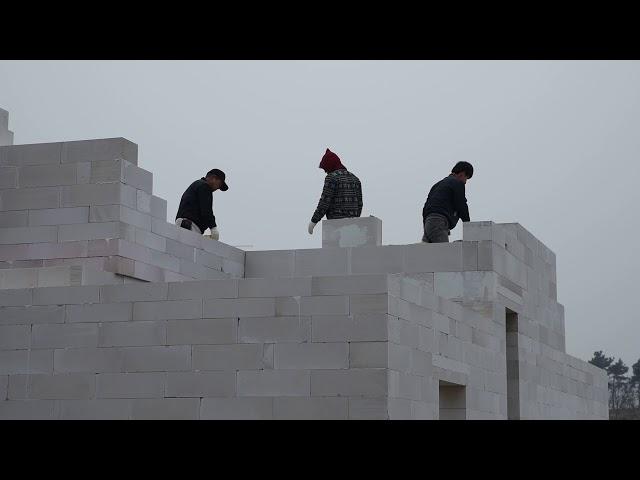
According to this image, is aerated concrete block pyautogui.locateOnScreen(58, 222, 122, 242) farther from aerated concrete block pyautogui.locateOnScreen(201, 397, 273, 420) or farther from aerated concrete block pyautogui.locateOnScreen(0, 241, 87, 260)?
aerated concrete block pyautogui.locateOnScreen(201, 397, 273, 420)

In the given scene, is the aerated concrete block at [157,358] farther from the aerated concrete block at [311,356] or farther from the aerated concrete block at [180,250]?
the aerated concrete block at [180,250]

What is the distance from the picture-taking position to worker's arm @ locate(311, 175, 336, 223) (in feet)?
61.0

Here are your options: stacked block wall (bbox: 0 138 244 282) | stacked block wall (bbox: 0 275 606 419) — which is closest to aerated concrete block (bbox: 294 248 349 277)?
stacked block wall (bbox: 0 138 244 282)

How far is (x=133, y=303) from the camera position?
44.0 ft

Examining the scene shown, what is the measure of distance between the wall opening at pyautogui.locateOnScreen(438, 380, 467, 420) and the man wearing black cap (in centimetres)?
501

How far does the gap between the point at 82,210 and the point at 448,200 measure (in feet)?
19.7

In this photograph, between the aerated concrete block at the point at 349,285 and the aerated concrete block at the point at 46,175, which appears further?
the aerated concrete block at the point at 46,175

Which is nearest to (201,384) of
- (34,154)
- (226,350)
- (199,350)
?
(199,350)

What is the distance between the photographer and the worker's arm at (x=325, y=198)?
18.6 meters

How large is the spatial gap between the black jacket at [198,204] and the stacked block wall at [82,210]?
1713 millimetres

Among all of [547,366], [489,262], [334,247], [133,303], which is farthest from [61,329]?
[547,366]

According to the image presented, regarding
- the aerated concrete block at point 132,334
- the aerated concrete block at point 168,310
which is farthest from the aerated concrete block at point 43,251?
the aerated concrete block at point 168,310

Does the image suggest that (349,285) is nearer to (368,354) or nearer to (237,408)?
(368,354)
